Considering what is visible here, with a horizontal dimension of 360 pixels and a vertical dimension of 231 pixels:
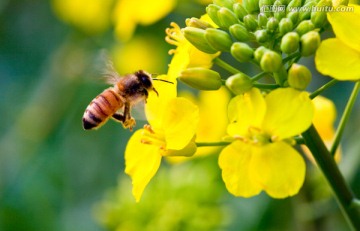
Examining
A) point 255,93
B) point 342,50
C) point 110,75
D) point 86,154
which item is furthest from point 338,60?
point 86,154

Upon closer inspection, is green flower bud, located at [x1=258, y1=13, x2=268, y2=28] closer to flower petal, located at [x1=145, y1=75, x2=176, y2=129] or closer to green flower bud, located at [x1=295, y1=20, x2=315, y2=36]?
green flower bud, located at [x1=295, y1=20, x2=315, y2=36]

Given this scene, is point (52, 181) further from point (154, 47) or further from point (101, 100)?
point (101, 100)

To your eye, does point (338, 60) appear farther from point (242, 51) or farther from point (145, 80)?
point (145, 80)

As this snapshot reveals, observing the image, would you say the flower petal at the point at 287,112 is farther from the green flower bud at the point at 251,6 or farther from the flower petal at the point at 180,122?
the green flower bud at the point at 251,6

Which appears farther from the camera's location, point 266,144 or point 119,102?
point 119,102

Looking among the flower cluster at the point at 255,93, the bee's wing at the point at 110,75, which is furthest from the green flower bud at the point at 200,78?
the bee's wing at the point at 110,75

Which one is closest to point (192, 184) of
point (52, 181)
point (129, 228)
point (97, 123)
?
point (129, 228)
